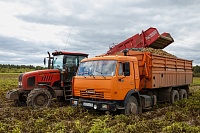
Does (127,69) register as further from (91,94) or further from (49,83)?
(49,83)

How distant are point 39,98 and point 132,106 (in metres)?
4.49

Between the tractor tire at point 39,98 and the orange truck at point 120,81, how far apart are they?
1852mm

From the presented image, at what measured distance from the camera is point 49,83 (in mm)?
11961

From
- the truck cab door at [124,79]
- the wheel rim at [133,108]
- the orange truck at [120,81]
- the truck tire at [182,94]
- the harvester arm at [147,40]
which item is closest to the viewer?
the orange truck at [120,81]

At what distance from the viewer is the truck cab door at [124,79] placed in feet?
28.5

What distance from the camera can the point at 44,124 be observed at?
7422 millimetres

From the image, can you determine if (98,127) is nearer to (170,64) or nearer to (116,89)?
(116,89)

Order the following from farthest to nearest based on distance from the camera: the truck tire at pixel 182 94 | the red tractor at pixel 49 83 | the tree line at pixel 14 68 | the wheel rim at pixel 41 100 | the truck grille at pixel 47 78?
1. the tree line at pixel 14 68
2. the truck tire at pixel 182 94
3. the truck grille at pixel 47 78
4. the red tractor at pixel 49 83
5. the wheel rim at pixel 41 100

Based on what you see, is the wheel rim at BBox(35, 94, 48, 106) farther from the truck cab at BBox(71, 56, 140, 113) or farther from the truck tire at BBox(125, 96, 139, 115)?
the truck tire at BBox(125, 96, 139, 115)

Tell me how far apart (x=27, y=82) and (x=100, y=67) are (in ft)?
14.0

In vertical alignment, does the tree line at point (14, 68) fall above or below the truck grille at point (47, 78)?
above

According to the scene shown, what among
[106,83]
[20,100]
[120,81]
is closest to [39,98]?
[20,100]

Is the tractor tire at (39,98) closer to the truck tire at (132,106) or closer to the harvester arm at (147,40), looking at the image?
the truck tire at (132,106)

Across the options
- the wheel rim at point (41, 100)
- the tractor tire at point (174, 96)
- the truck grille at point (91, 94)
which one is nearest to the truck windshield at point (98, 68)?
the truck grille at point (91, 94)
